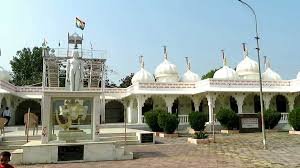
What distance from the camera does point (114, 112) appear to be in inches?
1405

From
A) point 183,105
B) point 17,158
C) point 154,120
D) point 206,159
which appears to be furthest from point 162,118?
point 183,105

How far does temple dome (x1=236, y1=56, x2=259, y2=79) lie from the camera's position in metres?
32.8

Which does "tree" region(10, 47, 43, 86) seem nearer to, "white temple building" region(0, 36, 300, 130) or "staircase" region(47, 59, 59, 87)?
"white temple building" region(0, 36, 300, 130)

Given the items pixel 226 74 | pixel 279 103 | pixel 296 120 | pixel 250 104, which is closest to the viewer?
pixel 296 120

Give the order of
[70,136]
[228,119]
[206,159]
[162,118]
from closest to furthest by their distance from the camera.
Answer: [206,159]
[70,136]
[162,118]
[228,119]

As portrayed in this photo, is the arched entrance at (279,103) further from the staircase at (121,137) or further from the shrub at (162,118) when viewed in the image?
the staircase at (121,137)

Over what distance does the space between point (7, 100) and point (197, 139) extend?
61.3 feet

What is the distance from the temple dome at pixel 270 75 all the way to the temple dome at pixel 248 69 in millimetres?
1919

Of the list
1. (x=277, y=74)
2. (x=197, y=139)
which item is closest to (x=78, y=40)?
(x=197, y=139)

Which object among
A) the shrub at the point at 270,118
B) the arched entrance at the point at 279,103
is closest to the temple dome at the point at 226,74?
the arched entrance at the point at 279,103

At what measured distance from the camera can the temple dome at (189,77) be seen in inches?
1337

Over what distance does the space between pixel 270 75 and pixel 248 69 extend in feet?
10.6

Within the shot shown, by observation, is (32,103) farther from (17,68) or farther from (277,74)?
(277,74)

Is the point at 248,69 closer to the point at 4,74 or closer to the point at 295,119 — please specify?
the point at 295,119
